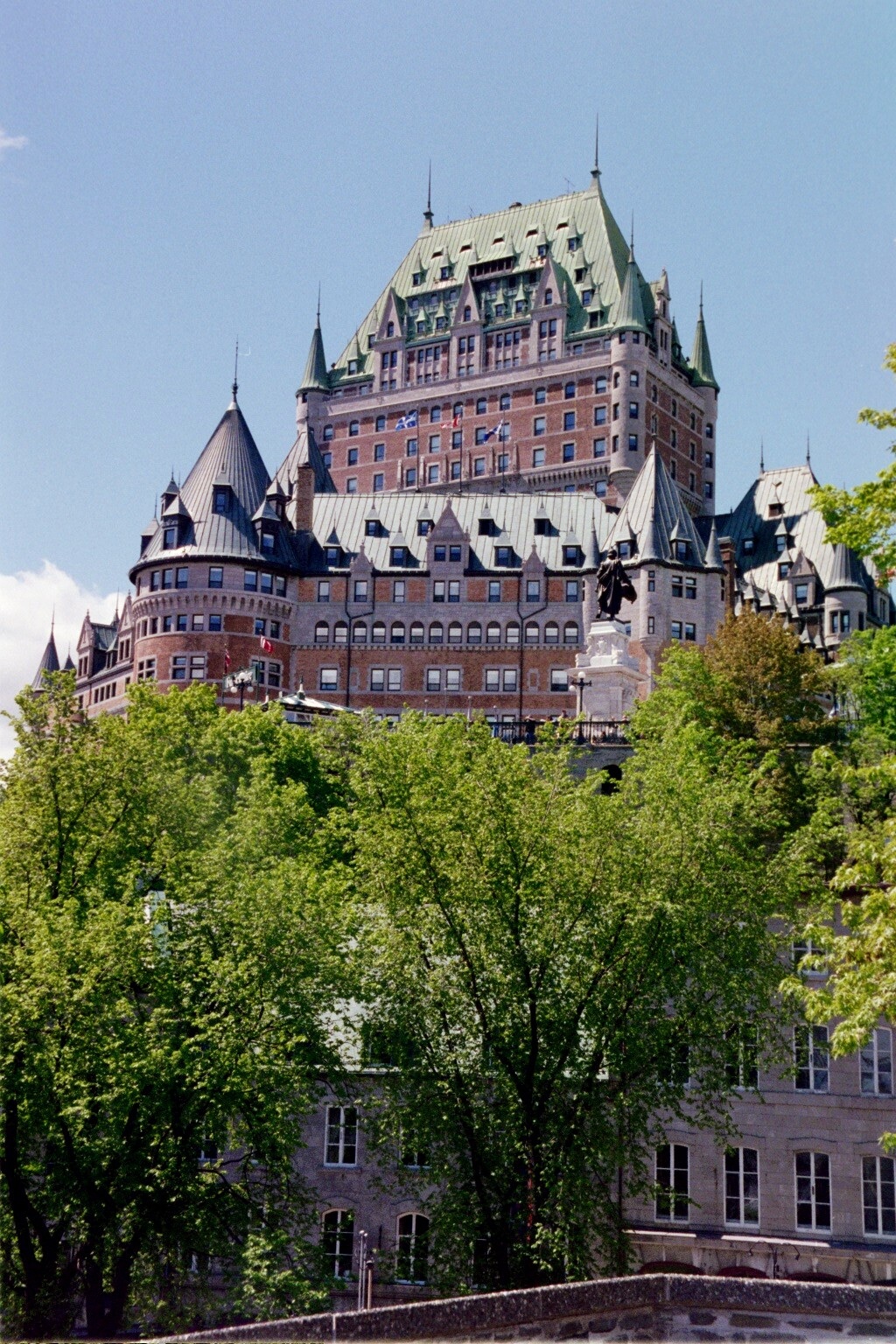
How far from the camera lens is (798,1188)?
42.5 m

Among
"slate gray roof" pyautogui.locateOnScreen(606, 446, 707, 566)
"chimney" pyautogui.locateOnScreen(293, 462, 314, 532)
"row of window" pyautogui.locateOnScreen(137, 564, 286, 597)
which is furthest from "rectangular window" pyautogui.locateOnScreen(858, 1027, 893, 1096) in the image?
"chimney" pyautogui.locateOnScreen(293, 462, 314, 532)

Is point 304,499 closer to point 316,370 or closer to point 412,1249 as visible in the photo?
point 316,370

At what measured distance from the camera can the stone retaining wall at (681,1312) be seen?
21.1 meters

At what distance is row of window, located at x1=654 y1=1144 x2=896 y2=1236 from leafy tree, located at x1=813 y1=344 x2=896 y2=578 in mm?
20144

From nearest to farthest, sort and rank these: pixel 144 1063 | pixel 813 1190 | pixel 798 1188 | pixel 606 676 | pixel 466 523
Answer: pixel 144 1063, pixel 813 1190, pixel 798 1188, pixel 606 676, pixel 466 523

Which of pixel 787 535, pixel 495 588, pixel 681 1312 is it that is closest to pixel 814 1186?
pixel 681 1312

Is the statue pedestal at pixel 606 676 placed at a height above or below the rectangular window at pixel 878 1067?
above

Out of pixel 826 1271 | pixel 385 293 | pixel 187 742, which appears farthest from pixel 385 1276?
pixel 385 293

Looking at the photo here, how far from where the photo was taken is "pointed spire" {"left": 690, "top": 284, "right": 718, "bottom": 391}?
145 meters

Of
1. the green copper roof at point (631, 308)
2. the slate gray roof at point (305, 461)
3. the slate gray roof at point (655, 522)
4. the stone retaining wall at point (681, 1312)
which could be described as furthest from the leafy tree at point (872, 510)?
the green copper roof at point (631, 308)

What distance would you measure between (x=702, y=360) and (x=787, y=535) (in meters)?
27.5

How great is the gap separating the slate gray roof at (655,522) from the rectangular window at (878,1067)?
64.9 metres

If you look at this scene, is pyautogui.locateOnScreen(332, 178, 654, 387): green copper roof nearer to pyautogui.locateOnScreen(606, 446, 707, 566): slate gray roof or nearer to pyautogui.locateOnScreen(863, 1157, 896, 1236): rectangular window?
Result: pyautogui.locateOnScreen(606, 446, 707, 566): slate gray roof

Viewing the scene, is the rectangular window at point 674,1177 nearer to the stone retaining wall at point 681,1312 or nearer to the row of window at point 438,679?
the stone retaining wall at point 681,1312
